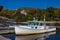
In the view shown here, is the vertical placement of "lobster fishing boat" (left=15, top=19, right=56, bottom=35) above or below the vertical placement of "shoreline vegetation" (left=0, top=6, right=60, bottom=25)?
below

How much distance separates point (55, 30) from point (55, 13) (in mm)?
1214

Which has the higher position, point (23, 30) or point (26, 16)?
point (26, 16)

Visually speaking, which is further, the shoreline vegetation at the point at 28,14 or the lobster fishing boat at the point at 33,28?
the lobster fishing boat at the point at 33,28

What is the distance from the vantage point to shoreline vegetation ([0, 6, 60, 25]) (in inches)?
218

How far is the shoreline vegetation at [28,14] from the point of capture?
553 cm

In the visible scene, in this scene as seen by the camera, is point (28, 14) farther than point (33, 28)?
No

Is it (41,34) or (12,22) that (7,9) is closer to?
(12,22)

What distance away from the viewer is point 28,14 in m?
5.59

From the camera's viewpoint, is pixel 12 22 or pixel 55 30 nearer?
pixel 12 22

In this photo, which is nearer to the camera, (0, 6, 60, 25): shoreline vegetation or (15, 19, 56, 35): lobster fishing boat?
(0, 6, 60, 25): shoreline vegetation

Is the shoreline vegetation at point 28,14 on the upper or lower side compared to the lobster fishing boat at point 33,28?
upper

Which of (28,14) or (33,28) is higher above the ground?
(28,14)

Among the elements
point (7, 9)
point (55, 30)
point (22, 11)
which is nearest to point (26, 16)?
point (22, 11)

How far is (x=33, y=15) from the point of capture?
5.72 meters
